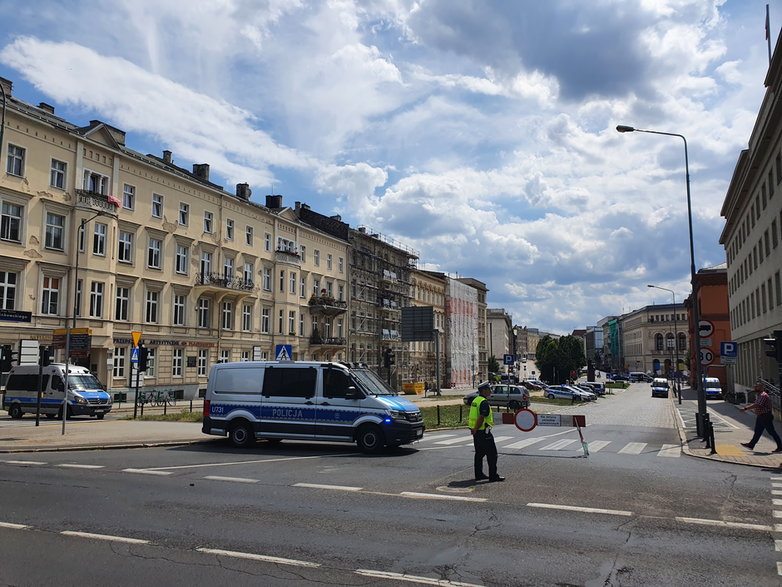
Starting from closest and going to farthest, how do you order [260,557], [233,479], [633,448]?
[260,557] → [233,479] → [633,448]

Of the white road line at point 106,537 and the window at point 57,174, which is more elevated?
the window at point 57,174

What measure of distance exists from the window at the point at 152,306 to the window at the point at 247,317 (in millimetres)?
8925

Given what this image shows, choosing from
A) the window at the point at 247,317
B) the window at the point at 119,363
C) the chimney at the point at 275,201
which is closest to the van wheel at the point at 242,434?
the window at the point at 119,363

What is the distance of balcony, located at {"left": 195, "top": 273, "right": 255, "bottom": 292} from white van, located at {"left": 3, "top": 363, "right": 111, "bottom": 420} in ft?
53.9

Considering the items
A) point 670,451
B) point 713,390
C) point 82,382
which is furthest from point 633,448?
point 713,390

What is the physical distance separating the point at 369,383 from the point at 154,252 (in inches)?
1177

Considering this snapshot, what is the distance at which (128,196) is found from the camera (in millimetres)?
39312

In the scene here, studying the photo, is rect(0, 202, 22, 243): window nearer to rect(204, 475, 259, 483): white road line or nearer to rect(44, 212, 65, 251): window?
rect(44, 212, 65, 251): window

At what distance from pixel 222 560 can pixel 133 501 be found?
11.8 feet

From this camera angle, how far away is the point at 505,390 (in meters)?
40.3

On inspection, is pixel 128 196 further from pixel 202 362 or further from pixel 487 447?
pixel 487 447

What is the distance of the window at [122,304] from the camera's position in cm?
3803

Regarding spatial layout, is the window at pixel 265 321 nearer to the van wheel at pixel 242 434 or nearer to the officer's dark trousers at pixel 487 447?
the van wheel at pixel 242 434

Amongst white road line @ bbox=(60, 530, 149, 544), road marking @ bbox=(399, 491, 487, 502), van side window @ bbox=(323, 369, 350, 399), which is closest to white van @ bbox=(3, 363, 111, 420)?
van side window @ bbox=(323, 369, 350, 399)
